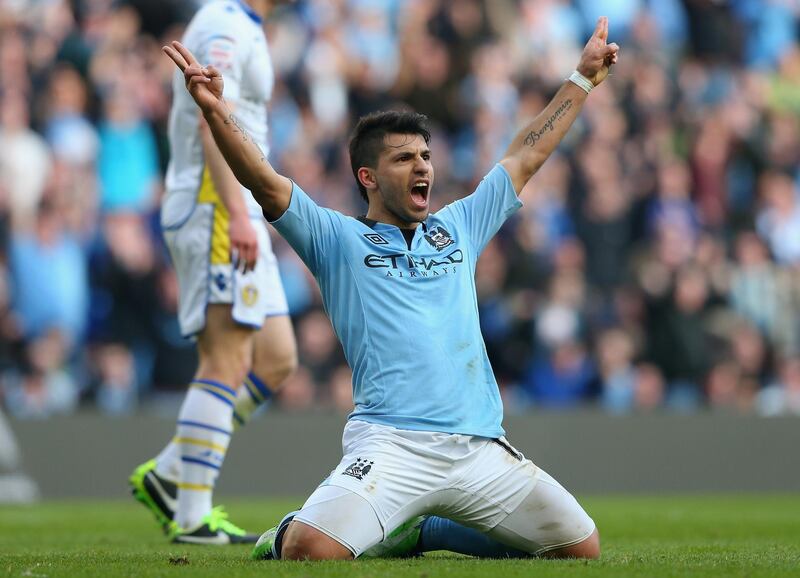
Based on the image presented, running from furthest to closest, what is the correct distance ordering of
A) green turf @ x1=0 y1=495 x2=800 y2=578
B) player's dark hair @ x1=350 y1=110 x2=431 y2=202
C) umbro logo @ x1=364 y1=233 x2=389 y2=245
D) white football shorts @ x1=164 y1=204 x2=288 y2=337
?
white football shorts @ x1=164 y1=204 x2=288 y2=337 → player's dark hair @ x1=350 y1=110 x2=431 y2=202 → umbro logo @ x1=364 y1=233 x2=389 y2=245 → green turf @ x1=0 y1=495 x2=800 y2=578

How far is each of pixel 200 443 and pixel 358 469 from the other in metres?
1.93

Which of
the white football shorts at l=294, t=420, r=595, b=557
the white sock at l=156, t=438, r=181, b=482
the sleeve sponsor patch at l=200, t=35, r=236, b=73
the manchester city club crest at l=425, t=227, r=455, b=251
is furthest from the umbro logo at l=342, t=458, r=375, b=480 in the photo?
the sleeve sponsor patch at l=200, t=35, r=236, b=73

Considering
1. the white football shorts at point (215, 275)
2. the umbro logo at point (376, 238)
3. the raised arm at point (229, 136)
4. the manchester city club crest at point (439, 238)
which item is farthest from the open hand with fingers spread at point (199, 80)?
the white football shorts at point (215, 275)

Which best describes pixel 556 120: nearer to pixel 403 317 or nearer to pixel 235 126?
pixel 403 317

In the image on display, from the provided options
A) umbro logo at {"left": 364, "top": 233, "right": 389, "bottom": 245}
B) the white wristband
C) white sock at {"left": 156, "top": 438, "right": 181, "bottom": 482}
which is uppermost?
the white wristband

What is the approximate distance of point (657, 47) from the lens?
60.2ft

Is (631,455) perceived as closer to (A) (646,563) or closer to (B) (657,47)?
(B) (657,47)

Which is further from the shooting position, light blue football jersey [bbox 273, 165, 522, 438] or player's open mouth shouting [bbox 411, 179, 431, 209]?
player's open mouth shouting [bbox 411, 179, 431, 209]

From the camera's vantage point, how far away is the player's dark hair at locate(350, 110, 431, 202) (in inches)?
240

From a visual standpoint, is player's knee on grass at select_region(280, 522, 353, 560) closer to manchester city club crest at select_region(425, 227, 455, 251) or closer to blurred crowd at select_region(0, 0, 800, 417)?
manchester city club crest at select_region(425, 227, 455, 251)

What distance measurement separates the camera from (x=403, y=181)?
5992 millimetres

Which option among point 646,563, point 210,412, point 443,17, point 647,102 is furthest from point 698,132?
point 646,563

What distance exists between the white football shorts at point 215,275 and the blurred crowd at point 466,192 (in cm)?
563

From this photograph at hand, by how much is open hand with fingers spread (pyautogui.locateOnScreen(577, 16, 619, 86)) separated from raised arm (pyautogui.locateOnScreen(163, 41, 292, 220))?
5.36 ft
